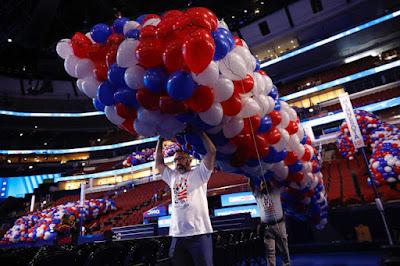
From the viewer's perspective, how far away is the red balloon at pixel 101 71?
221 centimetres

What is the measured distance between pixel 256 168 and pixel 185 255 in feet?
3.44

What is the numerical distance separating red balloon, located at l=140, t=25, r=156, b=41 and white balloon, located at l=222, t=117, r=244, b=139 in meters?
0.86

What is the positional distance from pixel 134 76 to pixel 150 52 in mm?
213

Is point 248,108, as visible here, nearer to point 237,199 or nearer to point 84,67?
point 84,67

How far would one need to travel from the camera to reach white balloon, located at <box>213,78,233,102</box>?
6.46 feet

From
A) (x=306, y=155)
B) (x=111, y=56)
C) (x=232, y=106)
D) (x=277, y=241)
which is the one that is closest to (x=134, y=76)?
(x=111, y=56)

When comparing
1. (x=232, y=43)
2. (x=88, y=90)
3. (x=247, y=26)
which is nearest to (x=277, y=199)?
(x=232, y=43)

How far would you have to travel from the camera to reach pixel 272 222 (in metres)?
3.34

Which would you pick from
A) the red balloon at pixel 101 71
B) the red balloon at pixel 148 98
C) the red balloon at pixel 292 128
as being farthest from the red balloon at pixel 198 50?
the red balloon at pixel 292 128

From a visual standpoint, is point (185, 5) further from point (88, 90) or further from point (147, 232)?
point (88, 90)

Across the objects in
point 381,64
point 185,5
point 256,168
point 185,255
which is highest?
point 185,5

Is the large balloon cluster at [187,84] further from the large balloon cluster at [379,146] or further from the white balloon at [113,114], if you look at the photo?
the large balloon cluster at [379,146]

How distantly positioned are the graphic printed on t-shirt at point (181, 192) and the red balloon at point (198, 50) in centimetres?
91

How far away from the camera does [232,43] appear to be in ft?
6.76
